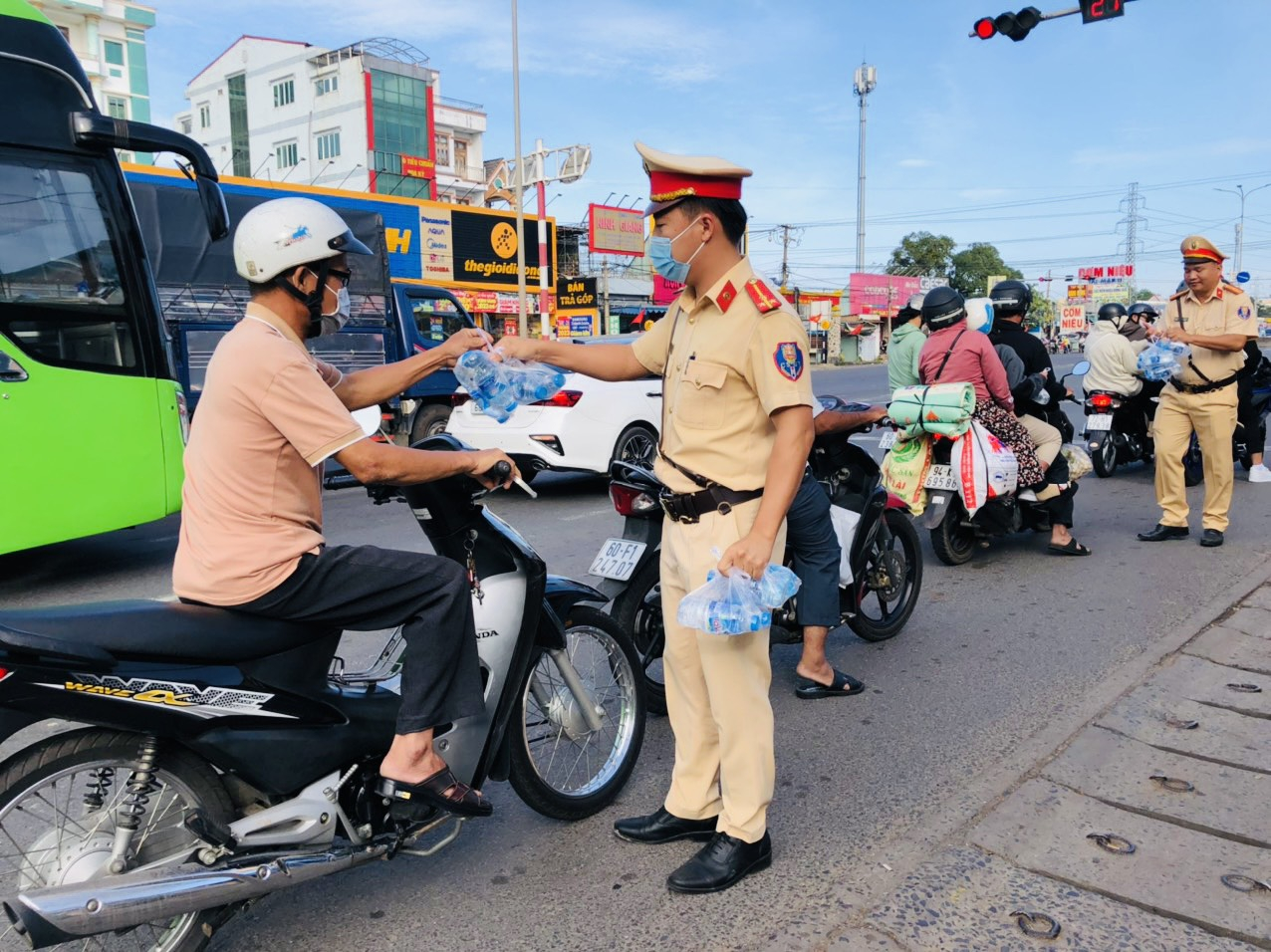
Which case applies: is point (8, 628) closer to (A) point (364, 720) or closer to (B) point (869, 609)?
Answer: (A) point (364, 720)

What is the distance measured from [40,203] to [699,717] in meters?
5.28

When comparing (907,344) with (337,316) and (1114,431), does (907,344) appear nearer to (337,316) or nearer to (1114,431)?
(1114,431)

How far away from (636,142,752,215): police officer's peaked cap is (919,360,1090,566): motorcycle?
3888 millimetres

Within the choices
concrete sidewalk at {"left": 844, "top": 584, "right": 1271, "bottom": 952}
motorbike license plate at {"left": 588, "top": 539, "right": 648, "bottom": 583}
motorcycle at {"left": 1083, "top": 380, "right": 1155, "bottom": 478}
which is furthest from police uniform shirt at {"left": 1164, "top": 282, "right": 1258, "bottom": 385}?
motorbike license plate at {"left": 588, "top": 539, "right": 648, "bottom": 583}

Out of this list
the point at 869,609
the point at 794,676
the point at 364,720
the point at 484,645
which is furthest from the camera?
the point at 869,609

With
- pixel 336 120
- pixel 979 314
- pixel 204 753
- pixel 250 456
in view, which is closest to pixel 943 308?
pixel 979 314

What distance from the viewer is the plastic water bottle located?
2617mm

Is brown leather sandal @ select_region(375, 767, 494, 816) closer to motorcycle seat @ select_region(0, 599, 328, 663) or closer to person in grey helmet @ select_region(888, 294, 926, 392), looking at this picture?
motorcycle seat @ select_region(0, 599, 328, 663)

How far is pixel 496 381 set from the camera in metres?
3.06

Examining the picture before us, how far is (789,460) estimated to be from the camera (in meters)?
2.66

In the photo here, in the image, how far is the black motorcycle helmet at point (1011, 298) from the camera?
693 centimetres

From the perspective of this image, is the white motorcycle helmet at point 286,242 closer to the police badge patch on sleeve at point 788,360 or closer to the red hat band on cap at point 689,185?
the red hat band on cap at point 689,185

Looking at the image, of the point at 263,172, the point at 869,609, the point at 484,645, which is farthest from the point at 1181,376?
the point at 263,172

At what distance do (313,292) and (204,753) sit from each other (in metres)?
1.15
